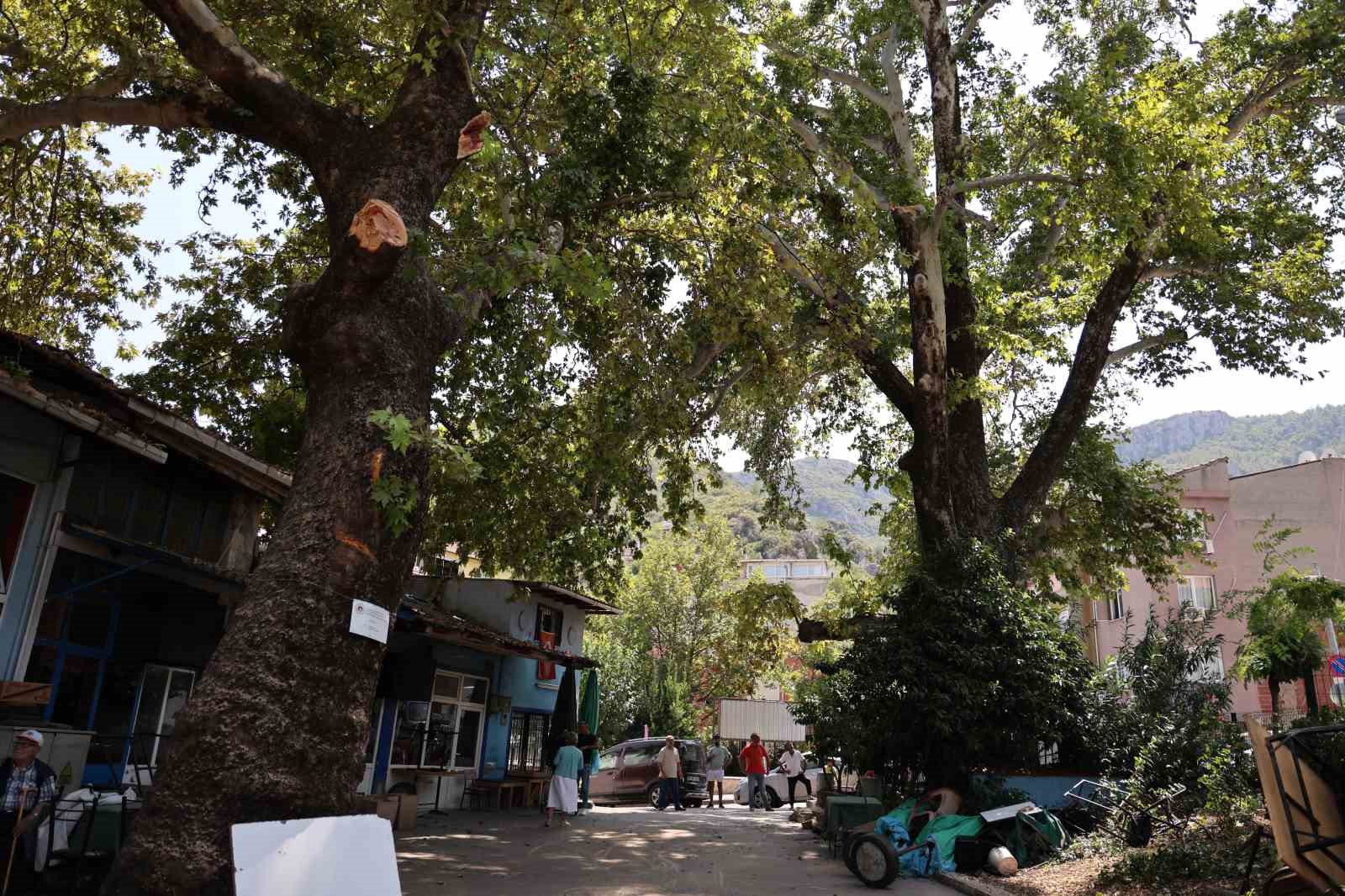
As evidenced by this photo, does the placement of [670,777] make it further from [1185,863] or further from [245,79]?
[245,79]

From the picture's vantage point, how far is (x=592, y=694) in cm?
2333

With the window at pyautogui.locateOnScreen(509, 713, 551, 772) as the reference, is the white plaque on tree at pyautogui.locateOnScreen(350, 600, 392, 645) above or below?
above

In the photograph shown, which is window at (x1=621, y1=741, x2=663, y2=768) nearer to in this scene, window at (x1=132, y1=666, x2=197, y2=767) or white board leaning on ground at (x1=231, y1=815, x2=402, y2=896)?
window at (x1=132, y1=666, x2=197, y2=767)

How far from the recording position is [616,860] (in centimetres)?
1100

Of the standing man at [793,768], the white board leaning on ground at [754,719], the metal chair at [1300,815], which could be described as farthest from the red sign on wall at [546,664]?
the metal chair at [1300,815]

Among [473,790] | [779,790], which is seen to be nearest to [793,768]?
[779,790]

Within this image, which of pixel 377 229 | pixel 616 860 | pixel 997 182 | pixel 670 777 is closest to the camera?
pixel 377 229

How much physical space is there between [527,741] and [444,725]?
426cm

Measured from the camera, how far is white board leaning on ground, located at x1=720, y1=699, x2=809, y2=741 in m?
38.3

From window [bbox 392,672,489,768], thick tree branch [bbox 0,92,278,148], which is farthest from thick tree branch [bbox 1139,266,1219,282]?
window [bbox 392,672,489,768]

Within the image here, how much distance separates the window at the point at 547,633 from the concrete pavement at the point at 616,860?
5217 mm

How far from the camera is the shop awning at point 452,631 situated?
540 inches

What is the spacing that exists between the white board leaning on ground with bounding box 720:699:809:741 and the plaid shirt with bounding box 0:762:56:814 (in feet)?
108

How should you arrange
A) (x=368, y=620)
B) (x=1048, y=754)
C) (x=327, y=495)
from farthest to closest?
(x=1048, y=754) < (x=327, y=495) < (x=368, y=620)
